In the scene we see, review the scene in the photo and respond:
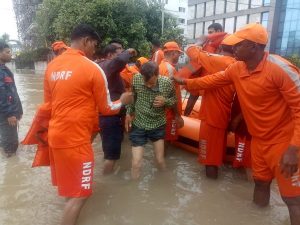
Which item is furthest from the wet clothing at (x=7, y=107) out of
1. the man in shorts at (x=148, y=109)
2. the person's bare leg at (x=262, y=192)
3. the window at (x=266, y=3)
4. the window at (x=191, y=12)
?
the window at (x=191, y=12)

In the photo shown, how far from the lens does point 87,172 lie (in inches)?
118

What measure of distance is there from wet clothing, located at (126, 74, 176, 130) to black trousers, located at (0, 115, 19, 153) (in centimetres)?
238

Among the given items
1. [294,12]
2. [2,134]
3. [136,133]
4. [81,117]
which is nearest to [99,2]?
[2,134]

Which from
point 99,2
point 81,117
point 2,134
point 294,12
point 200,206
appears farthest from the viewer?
point 294,12

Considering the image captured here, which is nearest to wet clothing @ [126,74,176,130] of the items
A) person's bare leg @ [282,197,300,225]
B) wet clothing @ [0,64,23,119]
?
person's bare leg @ [282,197,300,225]

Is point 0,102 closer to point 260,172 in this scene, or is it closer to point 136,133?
point 136,133

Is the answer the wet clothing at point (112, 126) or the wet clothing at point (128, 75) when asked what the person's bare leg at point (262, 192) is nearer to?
the wet clothing at point (112, 126)

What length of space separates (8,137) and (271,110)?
4228 mm

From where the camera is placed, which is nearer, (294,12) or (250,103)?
(250,103)

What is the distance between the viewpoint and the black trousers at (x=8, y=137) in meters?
5.41

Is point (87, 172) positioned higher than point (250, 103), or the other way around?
point (250, 103)

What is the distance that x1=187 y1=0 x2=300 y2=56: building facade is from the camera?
1326 inches

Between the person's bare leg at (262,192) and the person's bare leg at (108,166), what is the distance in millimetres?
1895

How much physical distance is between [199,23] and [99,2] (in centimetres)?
3350
